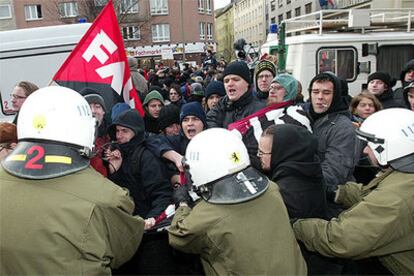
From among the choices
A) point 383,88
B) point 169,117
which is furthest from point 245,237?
point 383,88

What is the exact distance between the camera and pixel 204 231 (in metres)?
1.84

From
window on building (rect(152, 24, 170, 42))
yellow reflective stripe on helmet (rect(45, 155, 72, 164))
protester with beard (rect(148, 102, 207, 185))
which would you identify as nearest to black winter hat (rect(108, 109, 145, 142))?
protester with beard (rect(148, 102, 207, 185))

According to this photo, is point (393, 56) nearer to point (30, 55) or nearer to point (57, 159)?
point (30, 55)

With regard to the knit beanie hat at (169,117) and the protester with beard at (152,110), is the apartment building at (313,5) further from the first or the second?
the knit beanie hat at (169,117)

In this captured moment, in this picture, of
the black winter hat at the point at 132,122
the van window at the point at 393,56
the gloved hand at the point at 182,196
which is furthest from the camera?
the van window at the point at 393,56

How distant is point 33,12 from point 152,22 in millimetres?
11610

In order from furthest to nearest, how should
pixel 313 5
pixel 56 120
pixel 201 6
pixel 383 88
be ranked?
pixel 201 6, pixel 313 5, pixel 383 88, pixel 56 120

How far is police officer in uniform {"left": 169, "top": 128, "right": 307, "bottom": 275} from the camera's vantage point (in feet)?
5.97

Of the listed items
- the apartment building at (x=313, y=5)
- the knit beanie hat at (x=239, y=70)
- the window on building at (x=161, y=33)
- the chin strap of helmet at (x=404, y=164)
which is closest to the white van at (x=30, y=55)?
the knit beanie hat at (x=239, y=70)

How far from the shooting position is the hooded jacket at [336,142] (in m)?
2.98

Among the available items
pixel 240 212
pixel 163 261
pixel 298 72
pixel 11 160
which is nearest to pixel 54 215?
pixel 11 160

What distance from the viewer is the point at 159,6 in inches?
1661

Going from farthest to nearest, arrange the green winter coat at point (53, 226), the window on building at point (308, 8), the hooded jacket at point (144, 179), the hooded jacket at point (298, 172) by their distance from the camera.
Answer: the window on building at point (308, 8)
the hooded jacket at point (144, 179)
the hooded jacket at point (298, 172)
the green winter coat at point (53, 226)

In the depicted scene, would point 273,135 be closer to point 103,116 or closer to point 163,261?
point 163,261
